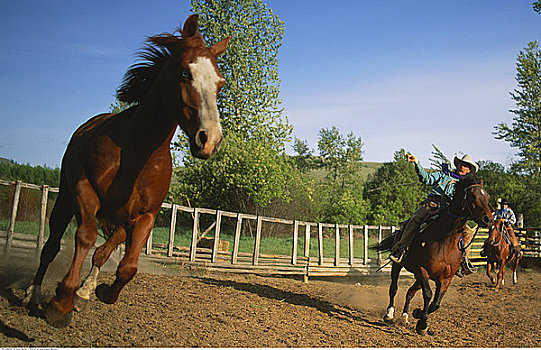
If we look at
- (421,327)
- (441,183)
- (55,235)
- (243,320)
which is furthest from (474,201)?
(55,235)

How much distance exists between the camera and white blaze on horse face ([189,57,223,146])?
2.94 m

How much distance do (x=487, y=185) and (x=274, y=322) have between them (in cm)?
3414

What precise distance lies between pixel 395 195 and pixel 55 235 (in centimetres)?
3478

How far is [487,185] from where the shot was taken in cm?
3512

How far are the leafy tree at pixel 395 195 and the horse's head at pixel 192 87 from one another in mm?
25245

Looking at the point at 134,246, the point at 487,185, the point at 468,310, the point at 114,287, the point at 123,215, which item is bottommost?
the point at 468,310

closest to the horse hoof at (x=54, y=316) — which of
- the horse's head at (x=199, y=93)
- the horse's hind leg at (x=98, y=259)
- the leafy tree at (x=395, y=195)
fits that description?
the horse's hind leg at (x=98, y=259)

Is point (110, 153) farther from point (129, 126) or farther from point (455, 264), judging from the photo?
point (455, 264)

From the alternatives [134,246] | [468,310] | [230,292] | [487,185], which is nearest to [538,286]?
[468,310]

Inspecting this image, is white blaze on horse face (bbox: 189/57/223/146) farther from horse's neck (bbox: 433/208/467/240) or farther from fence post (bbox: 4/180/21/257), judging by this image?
fence post (bbox: 4/180/21/257)

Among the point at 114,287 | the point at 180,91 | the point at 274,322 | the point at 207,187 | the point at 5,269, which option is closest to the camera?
the point at 180,91

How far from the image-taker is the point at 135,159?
3.62 meters

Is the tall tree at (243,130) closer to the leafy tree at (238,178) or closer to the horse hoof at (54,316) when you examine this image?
the leafy tree at (238,178)

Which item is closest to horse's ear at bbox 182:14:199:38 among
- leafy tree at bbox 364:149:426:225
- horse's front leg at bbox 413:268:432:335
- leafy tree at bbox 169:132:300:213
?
horse's front leg at bbox 413:268:432:335
